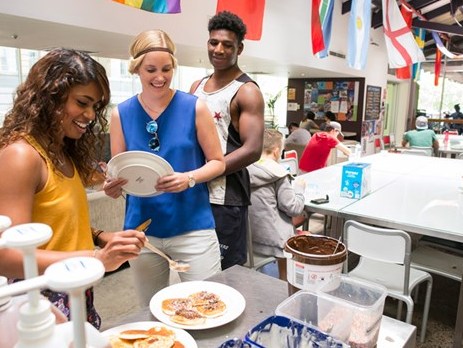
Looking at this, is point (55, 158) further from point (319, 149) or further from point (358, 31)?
point (358, 31)

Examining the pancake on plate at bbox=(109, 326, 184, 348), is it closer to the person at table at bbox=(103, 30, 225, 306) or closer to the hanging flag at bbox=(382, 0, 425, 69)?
the person at table at bbox=(103, 30, 225, 306)

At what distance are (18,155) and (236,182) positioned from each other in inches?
39.2

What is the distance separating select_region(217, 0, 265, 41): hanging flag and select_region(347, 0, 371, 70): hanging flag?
1.99 metres

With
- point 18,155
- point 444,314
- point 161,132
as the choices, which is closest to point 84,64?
point 18,155

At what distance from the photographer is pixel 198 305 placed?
1.03m

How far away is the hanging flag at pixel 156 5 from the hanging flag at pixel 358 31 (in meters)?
3.04

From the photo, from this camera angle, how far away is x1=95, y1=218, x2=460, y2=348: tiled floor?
2.44m

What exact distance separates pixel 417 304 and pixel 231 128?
2.13 meters

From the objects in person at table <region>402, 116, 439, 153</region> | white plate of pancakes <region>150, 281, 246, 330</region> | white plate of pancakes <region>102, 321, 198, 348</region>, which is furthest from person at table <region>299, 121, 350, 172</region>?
white plate of pancakes <region>102, 321, 198, 348</region>

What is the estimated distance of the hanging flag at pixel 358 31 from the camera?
16.3 ft

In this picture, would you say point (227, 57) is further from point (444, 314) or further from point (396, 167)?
point (396, 167)

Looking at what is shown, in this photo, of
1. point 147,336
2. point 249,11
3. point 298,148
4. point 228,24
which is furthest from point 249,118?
point 298,148

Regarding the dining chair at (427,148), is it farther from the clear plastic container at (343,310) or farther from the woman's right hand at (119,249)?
the woman's right hand at (119,249)

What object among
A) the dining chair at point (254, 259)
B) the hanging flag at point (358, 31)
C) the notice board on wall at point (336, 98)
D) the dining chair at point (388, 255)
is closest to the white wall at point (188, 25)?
the notice board on wall at point (336, 98)
